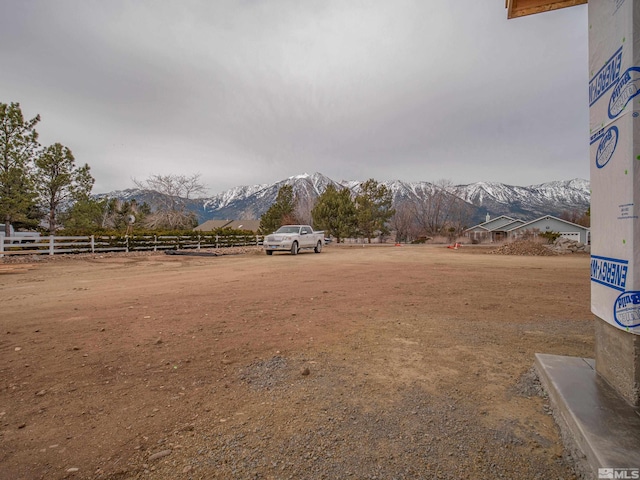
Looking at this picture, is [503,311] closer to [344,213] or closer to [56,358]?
[56,358]

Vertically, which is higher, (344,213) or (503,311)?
(344,213)

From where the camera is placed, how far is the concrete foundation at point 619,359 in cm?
222

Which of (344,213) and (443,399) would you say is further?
(344,213)

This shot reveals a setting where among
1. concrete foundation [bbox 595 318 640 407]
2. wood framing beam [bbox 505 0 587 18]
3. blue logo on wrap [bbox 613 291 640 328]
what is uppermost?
wood framing beam [bbox 505 0 587 18]

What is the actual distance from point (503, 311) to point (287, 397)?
4.47 metres

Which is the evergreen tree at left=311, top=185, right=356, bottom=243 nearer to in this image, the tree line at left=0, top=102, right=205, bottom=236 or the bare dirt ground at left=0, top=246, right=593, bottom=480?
the tree line at left=0, top=102, right=205, bottom=236

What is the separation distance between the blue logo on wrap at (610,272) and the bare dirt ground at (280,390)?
1.06 meters

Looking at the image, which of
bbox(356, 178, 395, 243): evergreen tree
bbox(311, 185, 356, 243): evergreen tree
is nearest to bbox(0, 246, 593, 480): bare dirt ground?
bbox(311, 185, 356, 243): evergreen tree

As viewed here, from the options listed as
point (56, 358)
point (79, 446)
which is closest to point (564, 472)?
point (79, 446)

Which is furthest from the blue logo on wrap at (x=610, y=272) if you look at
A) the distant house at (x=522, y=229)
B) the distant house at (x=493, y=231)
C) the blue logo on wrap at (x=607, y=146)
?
the distant house at (x=493, y=231)

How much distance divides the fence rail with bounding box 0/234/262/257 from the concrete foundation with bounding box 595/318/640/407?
74.1ft

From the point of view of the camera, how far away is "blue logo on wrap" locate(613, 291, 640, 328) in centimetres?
216

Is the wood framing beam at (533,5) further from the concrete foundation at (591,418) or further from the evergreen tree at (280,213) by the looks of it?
the evergreen tree at (280,213)

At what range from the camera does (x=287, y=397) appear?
2.68m
